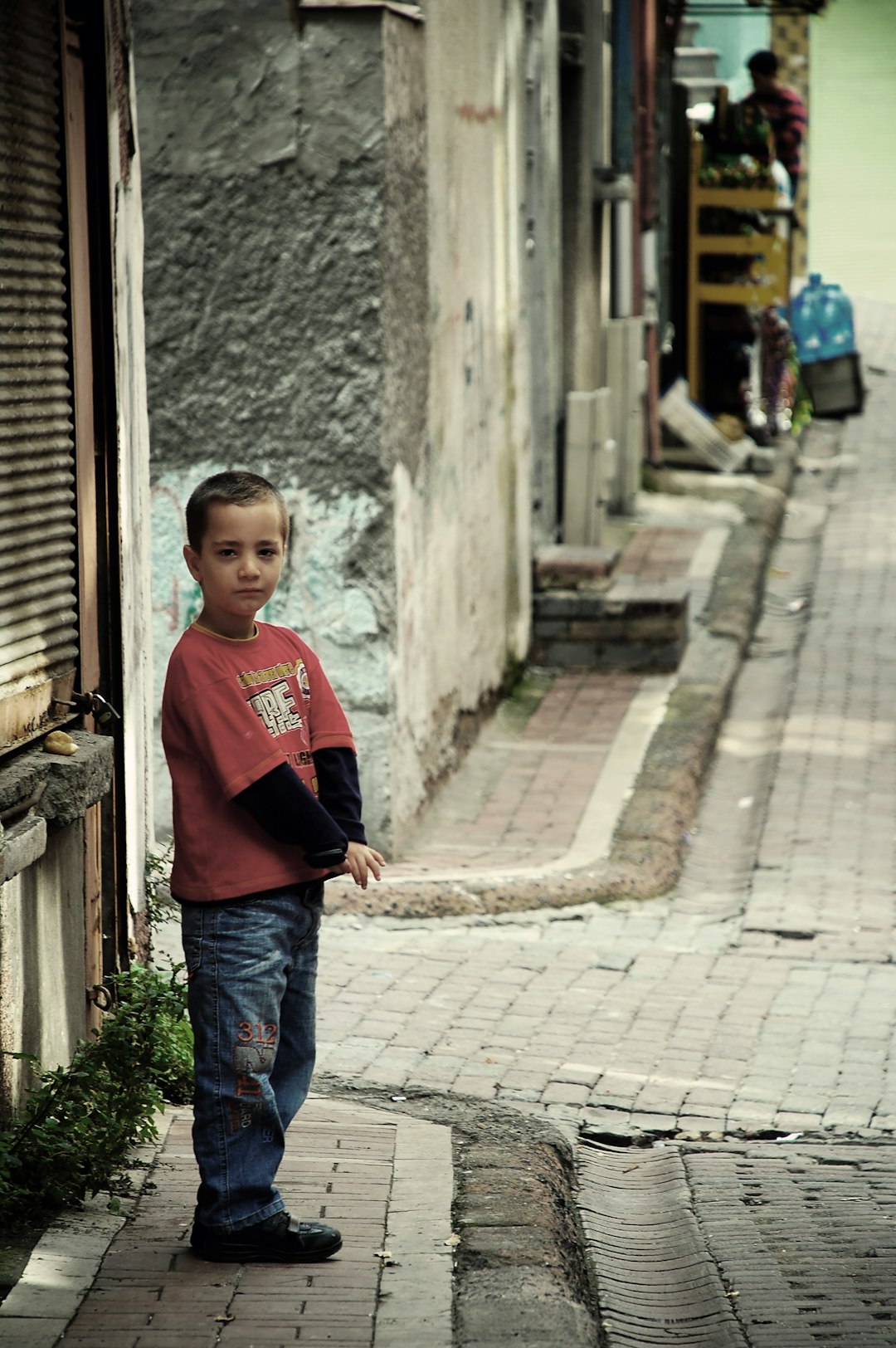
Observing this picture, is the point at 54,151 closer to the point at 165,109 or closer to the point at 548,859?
the point at 165,109

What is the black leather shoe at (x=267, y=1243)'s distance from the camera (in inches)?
141

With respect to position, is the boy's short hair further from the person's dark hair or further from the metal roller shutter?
the person's dark hair

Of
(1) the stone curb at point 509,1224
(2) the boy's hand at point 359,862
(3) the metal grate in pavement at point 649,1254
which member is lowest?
(3) the metal grate in pavement at point 649,1254

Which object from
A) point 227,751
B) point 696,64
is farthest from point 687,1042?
point 696,64

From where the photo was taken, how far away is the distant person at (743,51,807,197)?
695 inches

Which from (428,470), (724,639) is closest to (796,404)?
(724,639)

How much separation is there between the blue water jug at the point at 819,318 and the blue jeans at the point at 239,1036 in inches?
603

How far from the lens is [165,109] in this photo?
6.70 m

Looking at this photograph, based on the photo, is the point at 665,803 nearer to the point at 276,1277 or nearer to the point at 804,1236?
the point at 804,1236

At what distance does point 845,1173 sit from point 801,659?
6.26 m

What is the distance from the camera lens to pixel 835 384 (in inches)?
735

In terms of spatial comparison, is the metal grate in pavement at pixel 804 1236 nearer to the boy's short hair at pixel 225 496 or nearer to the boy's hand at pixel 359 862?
the boy's hand at pixel 359 862

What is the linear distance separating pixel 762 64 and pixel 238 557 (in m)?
15.6

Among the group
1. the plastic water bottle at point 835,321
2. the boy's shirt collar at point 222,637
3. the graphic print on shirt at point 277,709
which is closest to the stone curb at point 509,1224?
the graphic print on shirt at point 277,709
